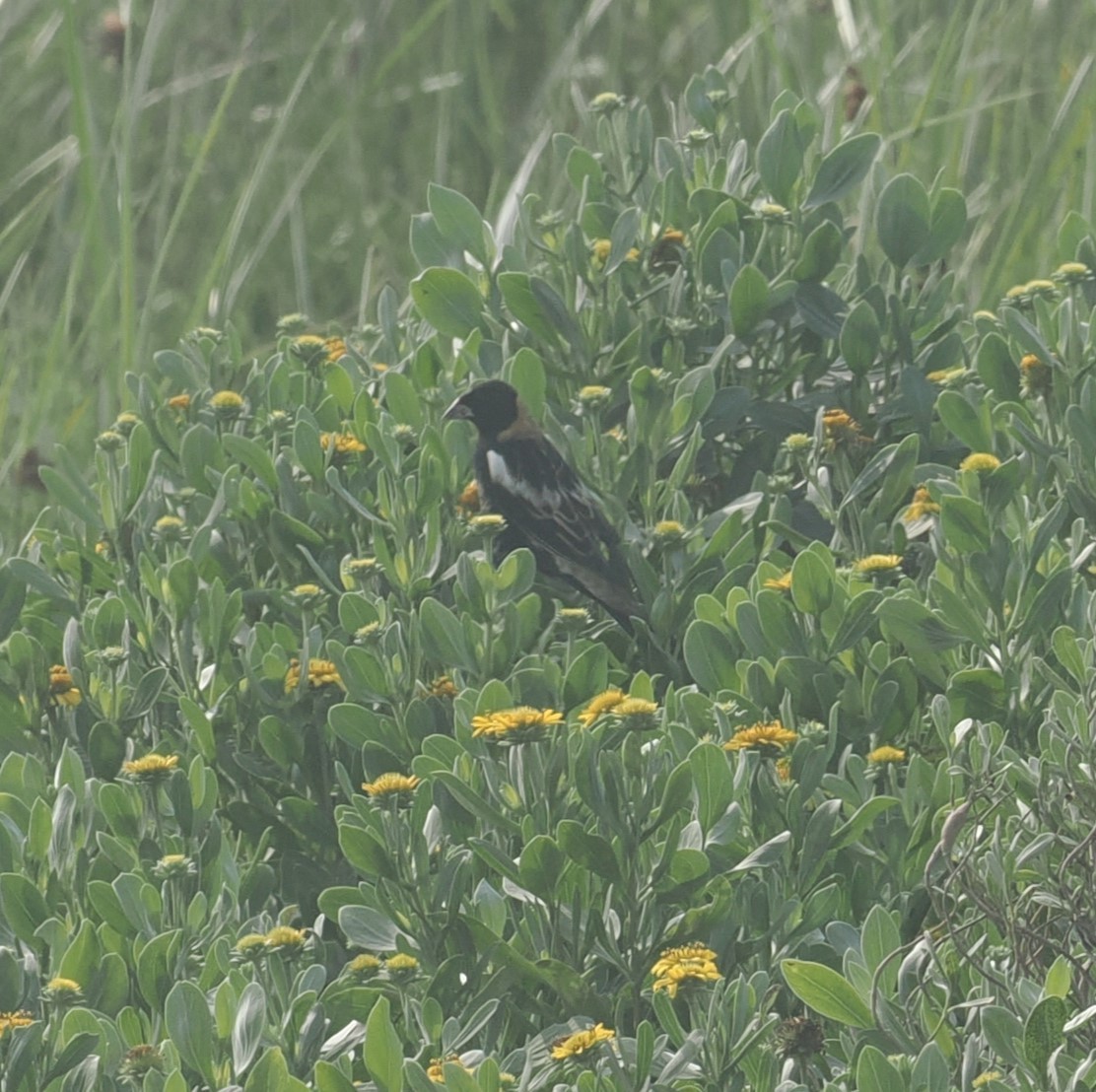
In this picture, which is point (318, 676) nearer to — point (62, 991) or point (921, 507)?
point (62, 991)

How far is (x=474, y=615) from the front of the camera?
251 cm

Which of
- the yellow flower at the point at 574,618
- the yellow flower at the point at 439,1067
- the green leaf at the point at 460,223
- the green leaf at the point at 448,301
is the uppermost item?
the green leaf at the point at 460,223

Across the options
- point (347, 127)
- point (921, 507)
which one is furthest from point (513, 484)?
A: point (347, 127)

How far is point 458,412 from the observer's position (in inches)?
118

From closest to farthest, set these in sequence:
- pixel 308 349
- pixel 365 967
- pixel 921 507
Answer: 1. pixel 365 967
2. pixel 921 507
3. pixel 308 349

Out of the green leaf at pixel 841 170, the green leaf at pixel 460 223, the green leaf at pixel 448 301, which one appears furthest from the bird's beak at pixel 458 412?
the green leaf at pixel 841 170

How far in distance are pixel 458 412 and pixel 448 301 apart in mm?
277

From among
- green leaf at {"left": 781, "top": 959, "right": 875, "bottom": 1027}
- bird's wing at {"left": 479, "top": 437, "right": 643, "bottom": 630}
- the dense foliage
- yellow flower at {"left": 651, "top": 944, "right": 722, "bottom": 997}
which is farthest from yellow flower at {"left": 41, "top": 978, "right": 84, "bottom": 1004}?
bird's wing at {"left": 479, "top": 437, "right": 643, "bottom": 630}

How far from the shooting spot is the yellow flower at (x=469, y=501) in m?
3.02

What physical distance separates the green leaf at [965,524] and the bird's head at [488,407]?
2.64 ft

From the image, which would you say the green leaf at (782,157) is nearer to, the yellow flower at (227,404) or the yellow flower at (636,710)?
the yellow flower at (227,404)

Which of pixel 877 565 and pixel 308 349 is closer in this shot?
pixel 877 565

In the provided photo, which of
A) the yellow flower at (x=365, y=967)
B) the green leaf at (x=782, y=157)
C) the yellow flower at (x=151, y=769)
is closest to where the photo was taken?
the yellow flower at (x=365, y=967)

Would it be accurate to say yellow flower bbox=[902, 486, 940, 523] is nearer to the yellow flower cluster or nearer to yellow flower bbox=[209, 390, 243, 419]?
the yellow flower cluster
